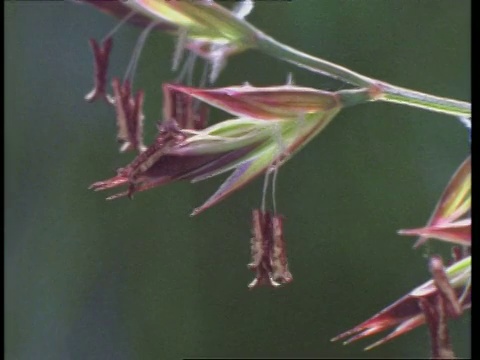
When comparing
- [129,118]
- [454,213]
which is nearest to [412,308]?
[454,213]

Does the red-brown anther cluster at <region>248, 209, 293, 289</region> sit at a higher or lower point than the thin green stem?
lower

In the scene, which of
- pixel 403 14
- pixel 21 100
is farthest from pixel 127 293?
pixel 403 14

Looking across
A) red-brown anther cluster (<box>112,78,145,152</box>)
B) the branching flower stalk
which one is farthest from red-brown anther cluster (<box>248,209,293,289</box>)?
red-brown anther cluster (<box>112,78,145,152</box>)

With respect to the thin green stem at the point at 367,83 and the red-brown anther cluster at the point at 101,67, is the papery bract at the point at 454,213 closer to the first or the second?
the thin green stem at the point at 367,83

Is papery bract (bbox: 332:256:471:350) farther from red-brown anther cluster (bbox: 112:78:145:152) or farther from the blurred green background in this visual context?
red-brown anther cluster (bbox: 112:78:145:152)

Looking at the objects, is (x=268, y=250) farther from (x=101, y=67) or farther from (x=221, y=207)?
(x=101, y=67)

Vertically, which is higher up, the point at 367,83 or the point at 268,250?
the point at 367,83

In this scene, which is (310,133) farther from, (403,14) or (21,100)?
(21,100)

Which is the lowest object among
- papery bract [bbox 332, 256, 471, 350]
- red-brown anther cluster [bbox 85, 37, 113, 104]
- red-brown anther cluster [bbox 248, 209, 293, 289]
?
papery bract [bbox 332, 256, 471, 350]
